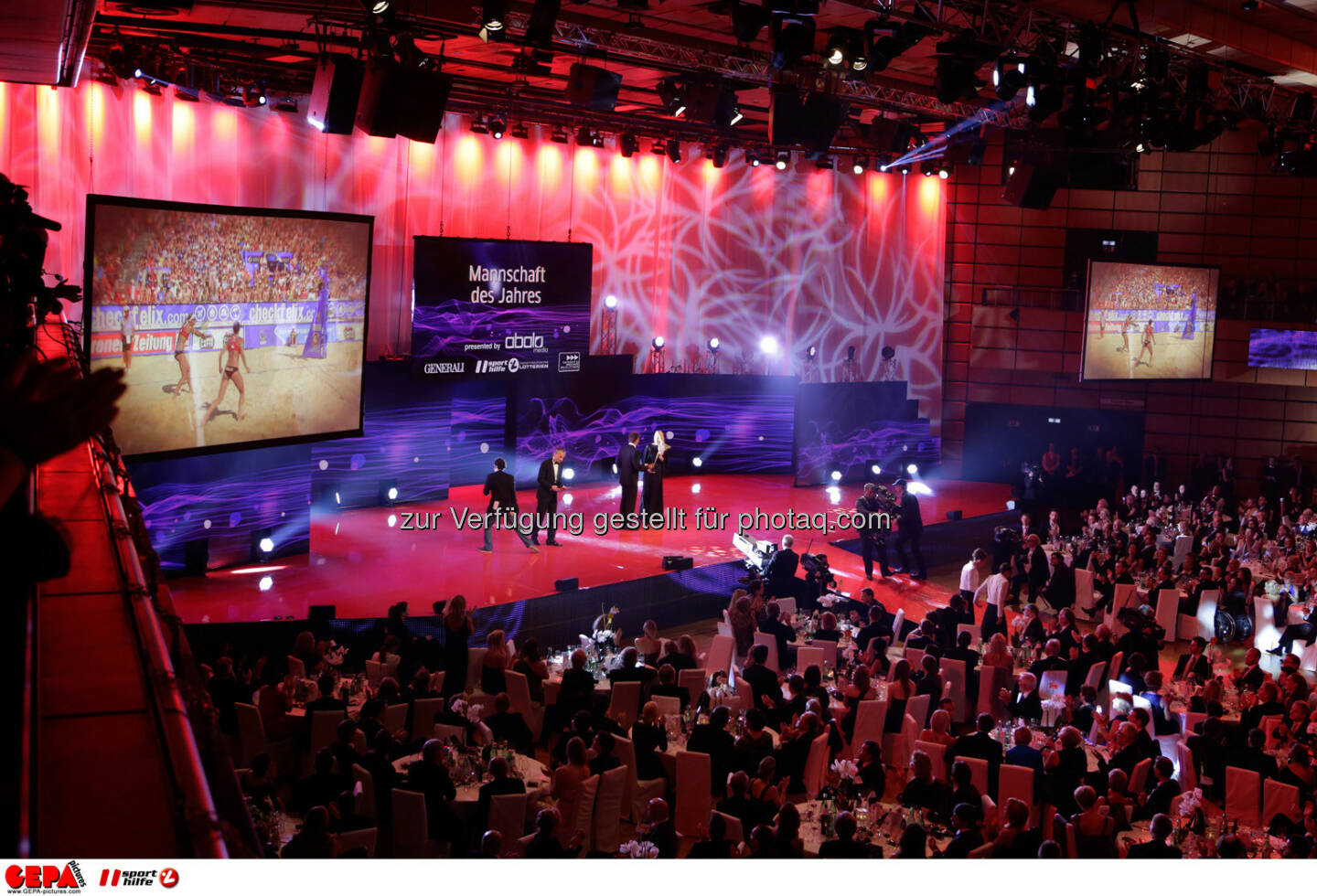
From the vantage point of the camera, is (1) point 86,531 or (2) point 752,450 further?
(2) point 752,450

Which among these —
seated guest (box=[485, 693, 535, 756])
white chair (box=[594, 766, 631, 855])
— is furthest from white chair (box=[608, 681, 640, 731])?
white chair (box=[594, 766, 631, 855])

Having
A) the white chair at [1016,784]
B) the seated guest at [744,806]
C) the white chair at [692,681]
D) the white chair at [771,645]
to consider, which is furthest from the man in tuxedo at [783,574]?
the seated guest at [744,806]

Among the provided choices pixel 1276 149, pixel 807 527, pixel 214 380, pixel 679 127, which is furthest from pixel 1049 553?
pixel 214 380

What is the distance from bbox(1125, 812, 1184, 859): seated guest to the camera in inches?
230

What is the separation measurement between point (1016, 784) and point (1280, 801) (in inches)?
63.7

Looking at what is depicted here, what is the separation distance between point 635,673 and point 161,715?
6110mm

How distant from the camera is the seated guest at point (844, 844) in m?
5.57

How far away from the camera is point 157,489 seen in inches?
460

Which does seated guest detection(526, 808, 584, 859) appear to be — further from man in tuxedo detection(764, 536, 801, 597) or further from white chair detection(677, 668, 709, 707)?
man in tuxedo detection(764, 536, 801, 597)

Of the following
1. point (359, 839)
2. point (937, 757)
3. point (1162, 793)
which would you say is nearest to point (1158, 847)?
point (1162, 793)

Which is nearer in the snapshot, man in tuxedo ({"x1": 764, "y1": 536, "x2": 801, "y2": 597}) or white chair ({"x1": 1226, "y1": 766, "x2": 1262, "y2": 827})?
white chair ({"x1": 1226, "y1": 766, "x2": 1262, "y2": 827})

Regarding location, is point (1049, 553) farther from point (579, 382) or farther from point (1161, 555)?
point (579, 382)

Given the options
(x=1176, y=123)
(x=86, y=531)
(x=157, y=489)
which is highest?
(x=1176, y=123)
